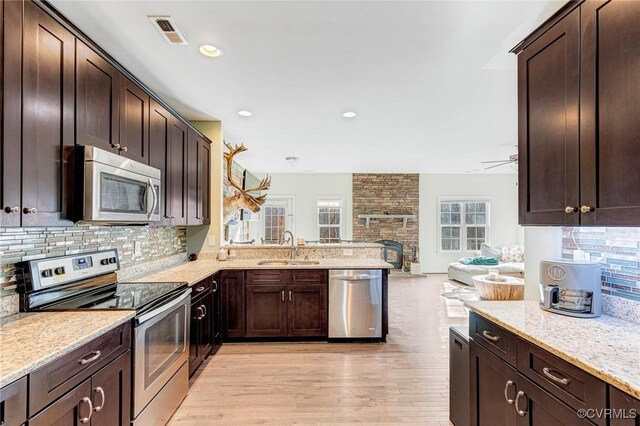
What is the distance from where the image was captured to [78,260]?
2.03 meters

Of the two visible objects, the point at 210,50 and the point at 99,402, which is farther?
the point at 210,50

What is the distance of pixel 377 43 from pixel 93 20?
1.84 metres

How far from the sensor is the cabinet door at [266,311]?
350 centimetres

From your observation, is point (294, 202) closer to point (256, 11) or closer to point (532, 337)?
point (256, 11)

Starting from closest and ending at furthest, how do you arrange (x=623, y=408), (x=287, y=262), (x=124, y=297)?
(x=623, y=408) → (x=124, y=297) → (x=287, y=262)

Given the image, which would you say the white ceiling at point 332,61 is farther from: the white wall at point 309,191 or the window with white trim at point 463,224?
the window with white trim at point 463,224

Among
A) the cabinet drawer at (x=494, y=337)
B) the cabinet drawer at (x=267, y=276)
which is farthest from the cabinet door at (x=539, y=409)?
the cabinet drawer at (x=267, y=276)

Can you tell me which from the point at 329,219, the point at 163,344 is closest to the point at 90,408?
the point at 163,344

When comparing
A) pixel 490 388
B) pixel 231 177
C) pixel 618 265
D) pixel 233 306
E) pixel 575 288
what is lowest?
pixel 233 306

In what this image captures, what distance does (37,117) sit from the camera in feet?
4.60

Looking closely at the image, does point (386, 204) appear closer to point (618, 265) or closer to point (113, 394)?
point (618, 265)

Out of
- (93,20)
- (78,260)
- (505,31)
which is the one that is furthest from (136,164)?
(505,31)

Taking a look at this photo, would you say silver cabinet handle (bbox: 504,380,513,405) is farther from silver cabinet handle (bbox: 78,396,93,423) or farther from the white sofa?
the white sofa

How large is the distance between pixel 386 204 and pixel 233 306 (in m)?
5.74
